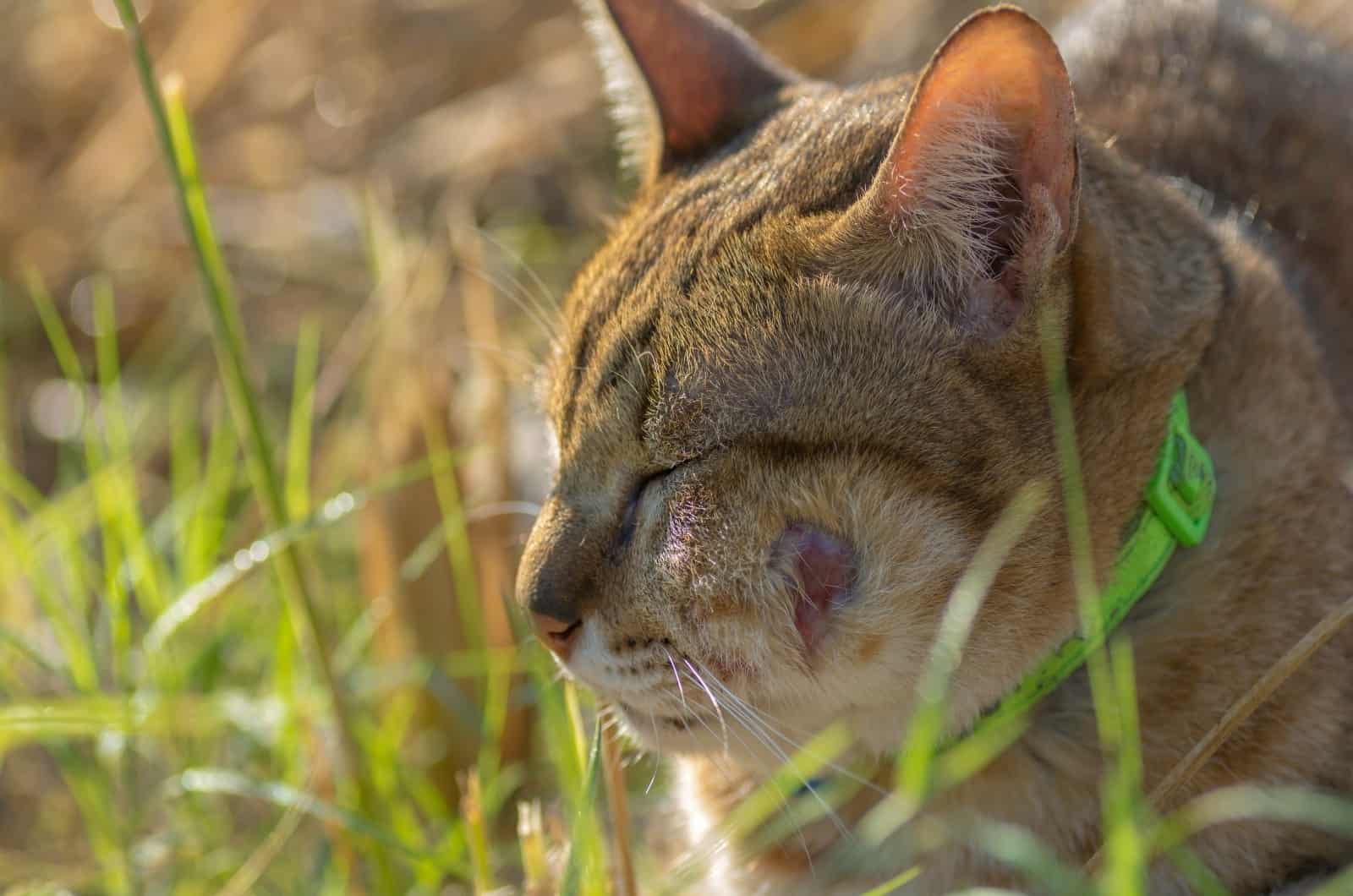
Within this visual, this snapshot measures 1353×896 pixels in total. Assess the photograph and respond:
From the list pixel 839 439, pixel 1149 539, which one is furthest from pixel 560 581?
pixel 1149 539

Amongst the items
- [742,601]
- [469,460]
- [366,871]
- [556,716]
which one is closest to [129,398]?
[469,460]

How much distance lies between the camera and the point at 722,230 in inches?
56.2

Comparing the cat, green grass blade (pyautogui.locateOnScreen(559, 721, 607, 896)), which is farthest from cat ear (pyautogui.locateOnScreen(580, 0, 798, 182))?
green grass blade (pyautogui.locateOnScreen(559, 721, 607, 896))

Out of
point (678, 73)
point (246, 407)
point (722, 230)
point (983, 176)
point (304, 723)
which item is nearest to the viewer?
point (983, 176)

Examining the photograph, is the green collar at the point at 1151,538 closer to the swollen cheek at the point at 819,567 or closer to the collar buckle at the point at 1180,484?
the collar buckle at the point at 1180,484

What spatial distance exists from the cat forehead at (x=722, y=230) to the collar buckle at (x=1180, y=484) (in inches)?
15.6

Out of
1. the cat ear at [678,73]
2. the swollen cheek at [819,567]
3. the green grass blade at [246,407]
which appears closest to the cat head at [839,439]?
the swollen cheek at [819,567]

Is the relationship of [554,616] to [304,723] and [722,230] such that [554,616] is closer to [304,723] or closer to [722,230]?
[722,230]

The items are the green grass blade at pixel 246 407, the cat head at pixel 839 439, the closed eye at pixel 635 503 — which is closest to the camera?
the cat head at pixel 839 439

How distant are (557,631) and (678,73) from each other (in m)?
0.71

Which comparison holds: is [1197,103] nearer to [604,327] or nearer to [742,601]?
[604,327]

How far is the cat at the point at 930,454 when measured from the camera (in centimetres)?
128

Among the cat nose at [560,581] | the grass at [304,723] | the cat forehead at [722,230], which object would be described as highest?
the cat forehead at [722,230]

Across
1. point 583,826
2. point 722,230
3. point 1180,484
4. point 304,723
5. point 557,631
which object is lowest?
point 304,723
